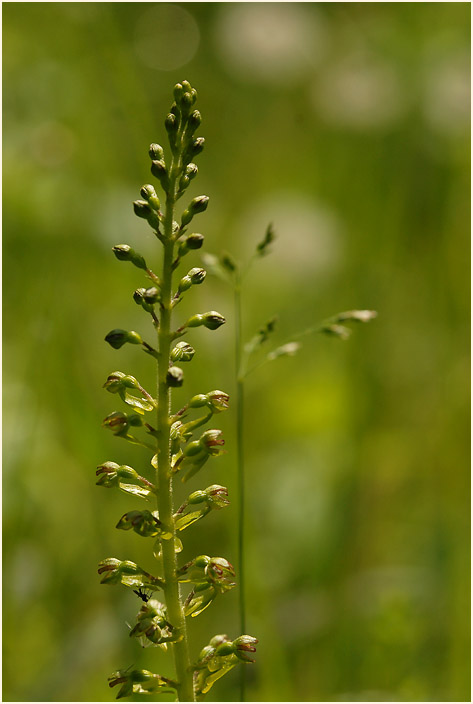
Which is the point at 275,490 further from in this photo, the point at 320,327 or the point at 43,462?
the point at 320,327

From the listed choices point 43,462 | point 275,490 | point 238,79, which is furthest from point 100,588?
point 238,79

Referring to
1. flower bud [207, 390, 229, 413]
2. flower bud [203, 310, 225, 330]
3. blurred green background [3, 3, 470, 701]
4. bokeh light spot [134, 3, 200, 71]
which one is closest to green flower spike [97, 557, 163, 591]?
flower bud [207, 390, 229, 413]

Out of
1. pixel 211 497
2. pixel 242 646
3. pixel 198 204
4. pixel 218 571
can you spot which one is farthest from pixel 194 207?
pixel 242 646

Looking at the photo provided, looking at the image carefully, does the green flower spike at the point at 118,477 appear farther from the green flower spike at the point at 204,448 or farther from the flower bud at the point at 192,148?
the flower bud at the point at 192,148

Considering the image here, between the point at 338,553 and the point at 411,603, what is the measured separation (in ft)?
1.94

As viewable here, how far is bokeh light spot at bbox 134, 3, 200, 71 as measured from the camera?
752 centimetres

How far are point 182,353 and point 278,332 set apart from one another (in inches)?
160

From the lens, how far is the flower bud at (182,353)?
66.4 inches

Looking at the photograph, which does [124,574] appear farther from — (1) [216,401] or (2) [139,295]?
(2) [139,295]

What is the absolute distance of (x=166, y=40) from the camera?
7.53 meters

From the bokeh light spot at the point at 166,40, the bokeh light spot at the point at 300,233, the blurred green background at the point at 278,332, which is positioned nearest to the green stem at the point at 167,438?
the blurred green background at the point at 278,332

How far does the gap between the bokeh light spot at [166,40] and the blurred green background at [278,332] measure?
32 mm

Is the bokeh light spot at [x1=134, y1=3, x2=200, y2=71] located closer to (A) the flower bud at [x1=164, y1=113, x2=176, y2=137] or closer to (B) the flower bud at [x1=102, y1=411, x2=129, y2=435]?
(A) the flower bud at [x1=164, y1=113, x2=176, y2=137]

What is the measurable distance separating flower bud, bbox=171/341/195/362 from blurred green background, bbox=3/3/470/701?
5.43 ft
